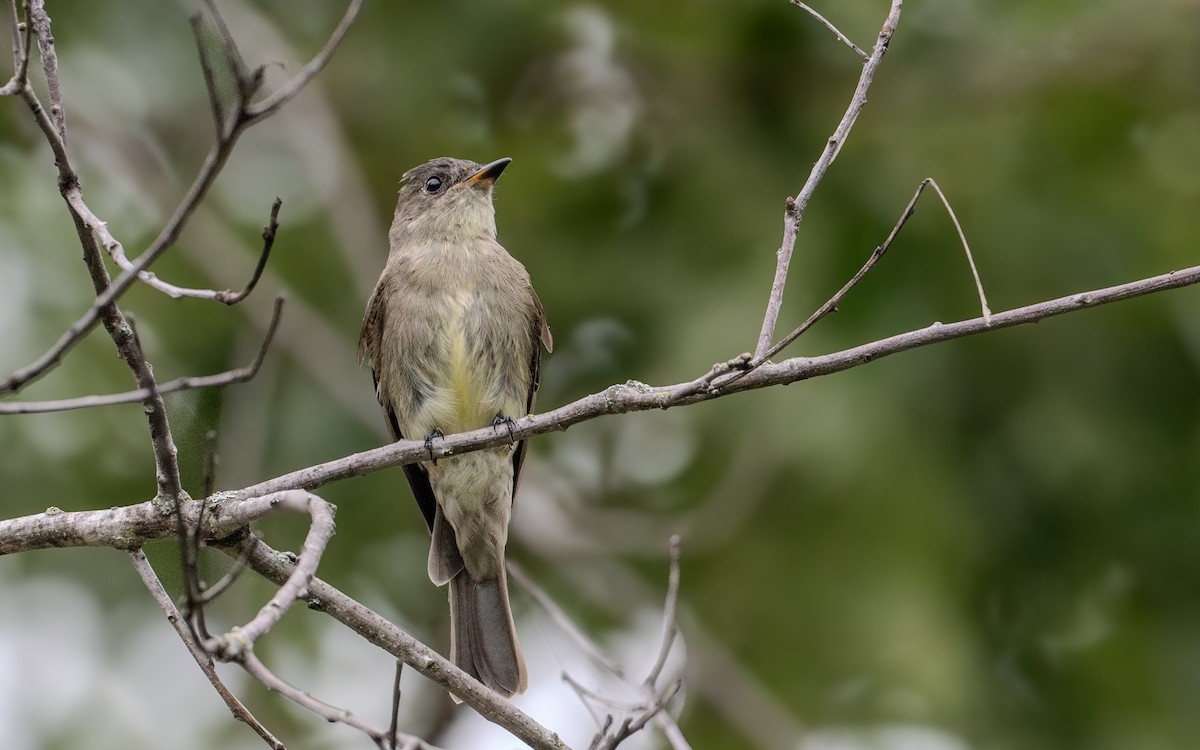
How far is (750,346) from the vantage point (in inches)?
205

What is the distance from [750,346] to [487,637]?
4.91ft

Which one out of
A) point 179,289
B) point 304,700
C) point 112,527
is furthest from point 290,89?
point 112,527

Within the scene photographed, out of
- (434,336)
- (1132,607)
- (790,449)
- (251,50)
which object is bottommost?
(1132,607)

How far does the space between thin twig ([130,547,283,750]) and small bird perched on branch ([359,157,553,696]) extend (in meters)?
1.71

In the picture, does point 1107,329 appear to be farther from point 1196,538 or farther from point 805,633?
point 805,633

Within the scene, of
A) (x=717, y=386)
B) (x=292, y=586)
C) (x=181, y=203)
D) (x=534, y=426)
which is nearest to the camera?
(x=292, y=586)

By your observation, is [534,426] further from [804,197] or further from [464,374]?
[464,374]

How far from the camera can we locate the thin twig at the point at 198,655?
275 centimetres

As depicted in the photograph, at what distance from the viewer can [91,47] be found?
7285mm

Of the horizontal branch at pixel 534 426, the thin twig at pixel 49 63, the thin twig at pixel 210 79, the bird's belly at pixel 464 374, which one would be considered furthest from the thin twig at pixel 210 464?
the bird's belly at pixel 464 374

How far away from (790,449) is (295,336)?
2866 mm

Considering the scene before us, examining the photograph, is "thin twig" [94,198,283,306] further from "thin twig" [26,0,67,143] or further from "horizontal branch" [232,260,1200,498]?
"horizontal branch" [232,260,1200,498]

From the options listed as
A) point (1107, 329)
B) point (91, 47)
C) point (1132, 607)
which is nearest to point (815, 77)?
point (1107, 329)

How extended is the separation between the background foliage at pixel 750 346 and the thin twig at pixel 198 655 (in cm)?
146
